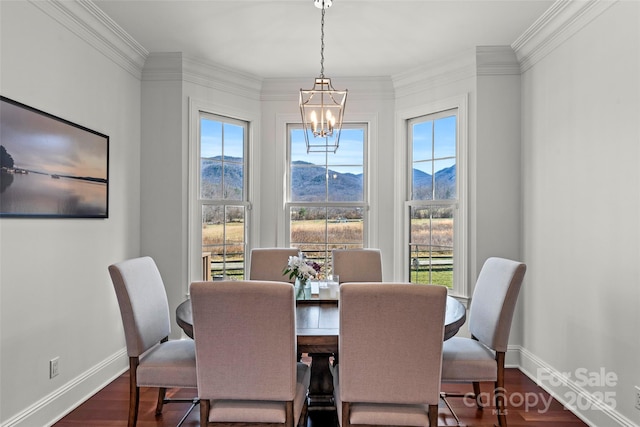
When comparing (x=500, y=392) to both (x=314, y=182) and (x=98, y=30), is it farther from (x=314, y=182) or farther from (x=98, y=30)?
(x=98, y=30)

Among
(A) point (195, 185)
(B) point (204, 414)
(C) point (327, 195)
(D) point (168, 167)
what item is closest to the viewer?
(B) point (204, 414)

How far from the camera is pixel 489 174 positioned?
3.52 meters

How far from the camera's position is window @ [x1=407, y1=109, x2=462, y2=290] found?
3.82m

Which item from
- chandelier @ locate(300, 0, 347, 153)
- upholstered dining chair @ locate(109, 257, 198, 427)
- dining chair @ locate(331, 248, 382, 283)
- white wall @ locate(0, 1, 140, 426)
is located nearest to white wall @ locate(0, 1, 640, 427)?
white wall @ locate(0, 1, 140, 426)

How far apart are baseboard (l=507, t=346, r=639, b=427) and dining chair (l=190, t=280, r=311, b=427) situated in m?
1.85

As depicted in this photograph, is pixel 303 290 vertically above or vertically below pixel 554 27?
below

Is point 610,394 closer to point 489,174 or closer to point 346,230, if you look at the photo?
point 489,174

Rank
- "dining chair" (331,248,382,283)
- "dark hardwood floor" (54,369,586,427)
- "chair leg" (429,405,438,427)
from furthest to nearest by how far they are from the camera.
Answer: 1. "dining chair" (331,248,382,283)
2. "dark hardwood floor" (54,369,586,427)
3. "chair leg" (429,405,438,427)

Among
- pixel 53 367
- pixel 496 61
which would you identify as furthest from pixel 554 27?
pixel 53 367

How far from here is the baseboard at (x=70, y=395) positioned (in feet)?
7.68

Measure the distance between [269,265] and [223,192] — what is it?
3.45ft

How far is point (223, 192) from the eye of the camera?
404 cm

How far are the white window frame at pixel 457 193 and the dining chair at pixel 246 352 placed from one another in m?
2.29

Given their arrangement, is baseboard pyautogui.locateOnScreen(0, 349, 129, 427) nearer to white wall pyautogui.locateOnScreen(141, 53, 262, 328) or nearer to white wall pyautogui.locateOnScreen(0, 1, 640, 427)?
white wall pyautogui.locateOnScreen(0, 1, 640, 427)
